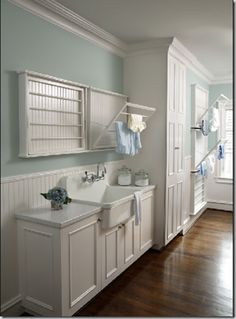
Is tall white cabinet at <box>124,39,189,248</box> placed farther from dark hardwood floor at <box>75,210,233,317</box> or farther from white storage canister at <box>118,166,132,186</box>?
dark hardwood floor at <box>75,210,233,317</box>

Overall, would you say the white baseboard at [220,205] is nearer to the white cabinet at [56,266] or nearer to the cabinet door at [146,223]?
the cabinet door at [146,223]

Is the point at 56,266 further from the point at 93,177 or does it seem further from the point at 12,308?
the point at 93,177

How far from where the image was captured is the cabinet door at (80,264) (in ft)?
6.10

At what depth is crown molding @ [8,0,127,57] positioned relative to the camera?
207 cm

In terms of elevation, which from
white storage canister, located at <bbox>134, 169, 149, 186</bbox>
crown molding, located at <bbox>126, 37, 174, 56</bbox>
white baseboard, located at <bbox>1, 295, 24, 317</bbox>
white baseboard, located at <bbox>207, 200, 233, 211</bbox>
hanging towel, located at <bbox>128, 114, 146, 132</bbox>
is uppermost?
crown molding, located at <bbox>126, 37, 174, 56</bbox>

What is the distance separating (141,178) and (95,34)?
5.06 ft

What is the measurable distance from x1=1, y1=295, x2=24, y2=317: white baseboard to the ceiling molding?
205cm

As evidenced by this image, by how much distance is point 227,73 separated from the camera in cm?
470

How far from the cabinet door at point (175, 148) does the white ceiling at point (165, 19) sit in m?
0.39

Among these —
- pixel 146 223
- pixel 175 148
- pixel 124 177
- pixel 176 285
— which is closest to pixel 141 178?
pixel 124 177

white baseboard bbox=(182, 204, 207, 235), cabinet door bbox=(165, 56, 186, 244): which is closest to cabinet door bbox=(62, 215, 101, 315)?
cabinet door bbox=(165, 56, 186, 244)

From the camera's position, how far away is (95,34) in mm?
2699

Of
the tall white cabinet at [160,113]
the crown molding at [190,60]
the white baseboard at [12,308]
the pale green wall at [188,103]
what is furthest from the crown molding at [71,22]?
the white baseboard at [12,308]

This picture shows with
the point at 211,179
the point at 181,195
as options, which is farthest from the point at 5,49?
the point at 211,179
